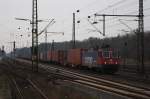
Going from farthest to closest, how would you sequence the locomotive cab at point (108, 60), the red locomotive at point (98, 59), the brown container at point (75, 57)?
1. the brown container at point (75, 57)
2. the red locomotive at point (98, 59)
3. the locomotive cab at point (108, 60)

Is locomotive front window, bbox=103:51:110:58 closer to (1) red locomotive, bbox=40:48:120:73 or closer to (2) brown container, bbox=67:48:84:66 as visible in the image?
(1) red locomotive, bbox=40:48:120:73

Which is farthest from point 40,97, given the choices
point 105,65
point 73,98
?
point 105,65

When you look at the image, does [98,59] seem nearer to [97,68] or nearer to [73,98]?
[97,68]

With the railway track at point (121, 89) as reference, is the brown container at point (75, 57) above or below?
above

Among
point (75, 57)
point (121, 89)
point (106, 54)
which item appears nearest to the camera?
point (121, 89)

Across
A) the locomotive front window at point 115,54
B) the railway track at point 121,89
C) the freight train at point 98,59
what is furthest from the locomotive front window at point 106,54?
the railway track at point 121,89

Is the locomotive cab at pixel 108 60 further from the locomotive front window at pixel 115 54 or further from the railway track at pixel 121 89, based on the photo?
the railway track at pixel 121 89

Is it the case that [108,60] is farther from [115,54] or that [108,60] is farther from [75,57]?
[75,57]

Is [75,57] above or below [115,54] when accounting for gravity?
below

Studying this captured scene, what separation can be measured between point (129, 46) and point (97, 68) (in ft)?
148

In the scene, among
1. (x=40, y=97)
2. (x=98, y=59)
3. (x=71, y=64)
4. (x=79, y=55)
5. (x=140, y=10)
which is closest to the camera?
(x=40, y=97)

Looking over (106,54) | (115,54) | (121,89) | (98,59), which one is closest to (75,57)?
(98,59)

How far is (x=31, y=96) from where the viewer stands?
23.4 m

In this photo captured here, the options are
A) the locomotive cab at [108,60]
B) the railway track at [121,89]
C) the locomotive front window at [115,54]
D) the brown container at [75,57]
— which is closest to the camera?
the railway track at [121,89]
